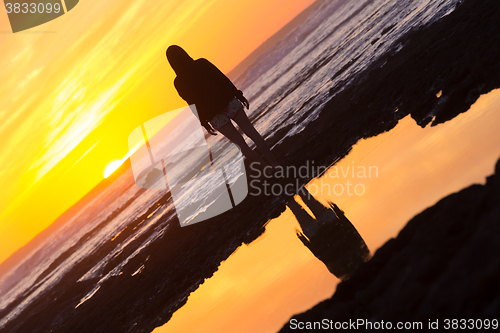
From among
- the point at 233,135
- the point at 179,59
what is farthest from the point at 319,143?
the point at 179,59

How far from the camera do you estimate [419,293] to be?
180cm

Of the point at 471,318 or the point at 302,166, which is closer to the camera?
the point at 471,318

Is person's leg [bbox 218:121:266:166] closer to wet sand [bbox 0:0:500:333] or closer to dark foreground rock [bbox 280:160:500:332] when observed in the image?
wet sand [bbox 0:0:500:333]

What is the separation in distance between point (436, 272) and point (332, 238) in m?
1.30

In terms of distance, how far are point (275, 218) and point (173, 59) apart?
8.65 ft

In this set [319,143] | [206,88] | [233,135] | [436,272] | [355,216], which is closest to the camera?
[436,272]

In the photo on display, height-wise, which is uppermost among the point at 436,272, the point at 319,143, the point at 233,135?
the point at 233,135

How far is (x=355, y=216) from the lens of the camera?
3.22 m

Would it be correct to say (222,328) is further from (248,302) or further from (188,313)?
(188,313)

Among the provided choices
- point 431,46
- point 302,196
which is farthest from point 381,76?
point 302,196

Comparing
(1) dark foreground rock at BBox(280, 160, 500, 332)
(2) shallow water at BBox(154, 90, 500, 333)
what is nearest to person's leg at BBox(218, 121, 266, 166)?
(2) shallow water at BBox(154, 90, 500, 333)

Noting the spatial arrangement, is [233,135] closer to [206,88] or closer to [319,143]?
[206,88]

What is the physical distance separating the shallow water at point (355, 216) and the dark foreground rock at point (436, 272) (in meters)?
0.19

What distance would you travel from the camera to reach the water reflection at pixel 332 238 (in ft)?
8.54
